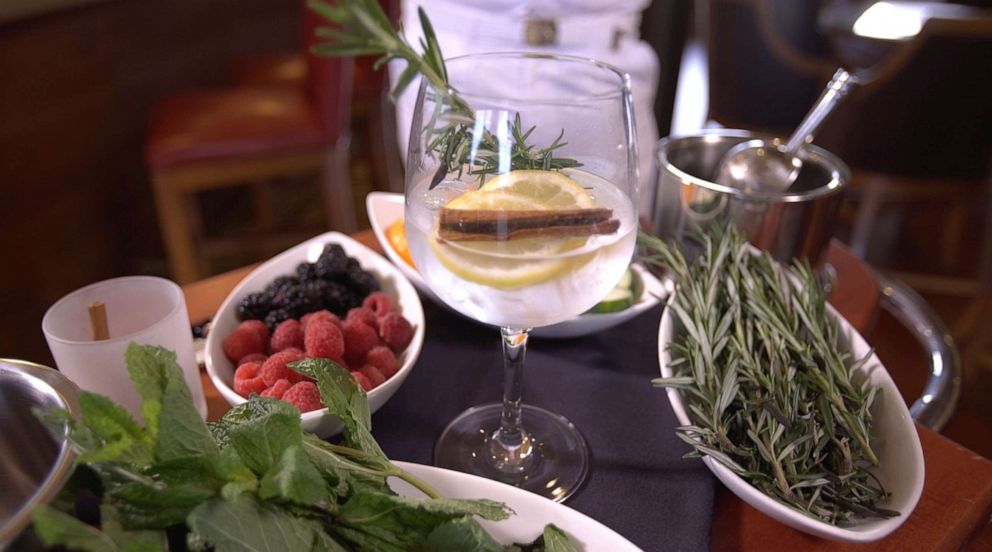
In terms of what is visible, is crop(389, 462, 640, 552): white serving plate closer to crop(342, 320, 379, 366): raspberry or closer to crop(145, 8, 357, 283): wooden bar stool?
crop(342, 320, 379, 366): raspberry

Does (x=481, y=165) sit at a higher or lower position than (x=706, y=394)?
higher

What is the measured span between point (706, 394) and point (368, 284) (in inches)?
15.2

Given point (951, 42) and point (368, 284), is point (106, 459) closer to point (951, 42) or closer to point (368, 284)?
point (368, 284)

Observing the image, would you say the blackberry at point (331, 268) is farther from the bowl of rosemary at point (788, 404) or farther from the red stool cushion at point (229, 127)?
the red stool cushion at point (229, 127)

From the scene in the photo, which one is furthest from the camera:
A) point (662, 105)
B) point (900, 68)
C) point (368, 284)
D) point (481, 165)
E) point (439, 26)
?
point (662, 105)

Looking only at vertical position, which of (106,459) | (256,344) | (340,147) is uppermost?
(106,459)

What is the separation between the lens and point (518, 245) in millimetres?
443

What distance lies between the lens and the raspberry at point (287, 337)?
63cm

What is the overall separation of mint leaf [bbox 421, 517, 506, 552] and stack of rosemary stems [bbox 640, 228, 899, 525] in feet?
0.60

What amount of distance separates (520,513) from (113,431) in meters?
0.25

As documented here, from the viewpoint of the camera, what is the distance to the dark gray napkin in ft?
1.73

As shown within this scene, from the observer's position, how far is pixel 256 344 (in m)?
0.64

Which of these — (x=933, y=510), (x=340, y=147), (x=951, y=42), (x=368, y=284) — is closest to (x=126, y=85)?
(x=340, y=147)

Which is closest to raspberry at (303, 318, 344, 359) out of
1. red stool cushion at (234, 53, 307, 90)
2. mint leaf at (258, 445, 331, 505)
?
mint leaf at (258, 445, 331, 505)
